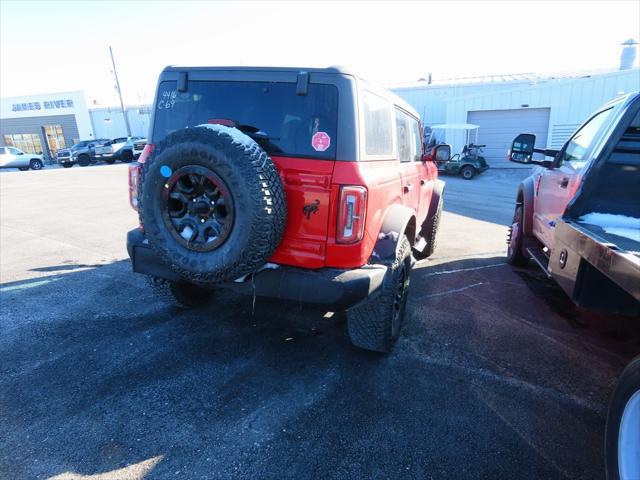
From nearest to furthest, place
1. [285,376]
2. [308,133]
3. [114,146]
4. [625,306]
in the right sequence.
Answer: [625,306] < [308,133] < [285,376] < [114,146]

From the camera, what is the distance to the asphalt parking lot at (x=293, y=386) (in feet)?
6.90

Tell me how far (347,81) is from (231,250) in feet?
4.34

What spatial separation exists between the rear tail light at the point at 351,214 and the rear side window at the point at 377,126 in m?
0.38

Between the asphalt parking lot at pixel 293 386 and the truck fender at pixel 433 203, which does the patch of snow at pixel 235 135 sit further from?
the truck fender at pixel 433 203

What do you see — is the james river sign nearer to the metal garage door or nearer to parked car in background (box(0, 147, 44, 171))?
parked car in background (box(0, 147, 44, 171))

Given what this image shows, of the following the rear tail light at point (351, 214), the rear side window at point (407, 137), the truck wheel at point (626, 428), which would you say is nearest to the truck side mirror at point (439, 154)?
the rear side window at point (407, 137)

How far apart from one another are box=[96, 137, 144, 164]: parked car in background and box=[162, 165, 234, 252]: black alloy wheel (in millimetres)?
25883

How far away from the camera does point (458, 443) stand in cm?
223

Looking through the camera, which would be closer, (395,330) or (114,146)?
(395,330)

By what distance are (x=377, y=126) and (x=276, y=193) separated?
1.06 m

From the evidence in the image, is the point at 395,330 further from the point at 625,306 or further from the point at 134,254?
the point at 134,254

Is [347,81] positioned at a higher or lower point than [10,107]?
lower

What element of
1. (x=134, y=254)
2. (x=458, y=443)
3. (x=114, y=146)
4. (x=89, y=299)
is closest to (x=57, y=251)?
(x=89, y=299)

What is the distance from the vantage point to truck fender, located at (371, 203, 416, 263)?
2.76 m
